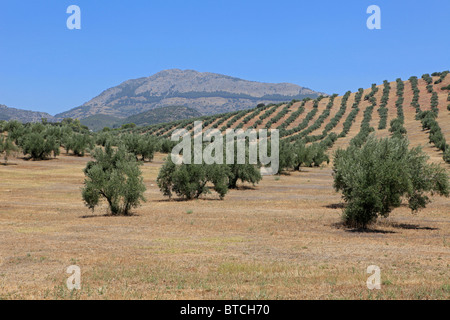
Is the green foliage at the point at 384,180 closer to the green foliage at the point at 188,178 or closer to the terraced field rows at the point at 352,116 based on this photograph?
the green foliage at the point at 188,178

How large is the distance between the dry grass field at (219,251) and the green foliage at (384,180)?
55.3 inches

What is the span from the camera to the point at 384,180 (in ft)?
81.4

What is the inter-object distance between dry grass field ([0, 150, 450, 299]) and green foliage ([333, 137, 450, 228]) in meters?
1.41

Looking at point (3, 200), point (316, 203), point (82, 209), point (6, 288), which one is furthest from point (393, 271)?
point (3, 200)

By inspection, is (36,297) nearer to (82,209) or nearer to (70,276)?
(70,276)

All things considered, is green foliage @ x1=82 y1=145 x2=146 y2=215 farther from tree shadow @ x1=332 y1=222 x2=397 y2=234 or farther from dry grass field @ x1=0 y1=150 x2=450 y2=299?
tree shadow @ x1=332 y1=222 x2=397 y2=234

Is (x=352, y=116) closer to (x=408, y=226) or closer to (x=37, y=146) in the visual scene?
(x=37, y=146)

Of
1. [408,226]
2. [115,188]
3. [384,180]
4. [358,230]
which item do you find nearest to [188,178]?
[115,188]

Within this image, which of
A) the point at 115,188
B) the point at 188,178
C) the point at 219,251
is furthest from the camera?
the point at 188,178

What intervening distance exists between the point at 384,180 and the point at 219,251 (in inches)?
453

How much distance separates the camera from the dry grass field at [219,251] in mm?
12477

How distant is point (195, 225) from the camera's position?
2709 cm
